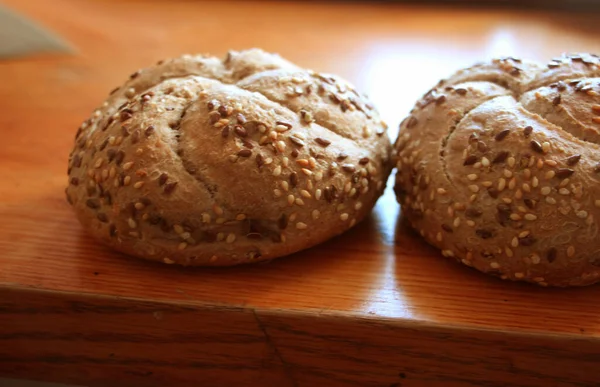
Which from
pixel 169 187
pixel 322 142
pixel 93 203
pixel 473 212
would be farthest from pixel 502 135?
pixel 93 203

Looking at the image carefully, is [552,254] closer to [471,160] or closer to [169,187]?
[471,160]

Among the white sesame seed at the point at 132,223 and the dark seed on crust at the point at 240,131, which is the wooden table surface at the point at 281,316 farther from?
the dark seed on crust at the point at 240,131

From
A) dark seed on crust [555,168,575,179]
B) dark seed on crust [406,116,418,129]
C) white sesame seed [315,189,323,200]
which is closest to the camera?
dark seed on crust [555,168,575,179]

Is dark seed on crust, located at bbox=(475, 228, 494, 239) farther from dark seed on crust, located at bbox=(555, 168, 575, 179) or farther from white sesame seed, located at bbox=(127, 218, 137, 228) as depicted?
white sesame seed, located at bbox=(127, 218, 137, 228)

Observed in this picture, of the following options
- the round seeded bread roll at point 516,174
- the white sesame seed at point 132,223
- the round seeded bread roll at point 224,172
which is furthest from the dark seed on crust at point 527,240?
the white sesame seed at point 132,223

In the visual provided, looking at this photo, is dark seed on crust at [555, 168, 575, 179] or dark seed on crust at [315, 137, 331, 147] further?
dark seed on crust at [315, 137, 331, 147]

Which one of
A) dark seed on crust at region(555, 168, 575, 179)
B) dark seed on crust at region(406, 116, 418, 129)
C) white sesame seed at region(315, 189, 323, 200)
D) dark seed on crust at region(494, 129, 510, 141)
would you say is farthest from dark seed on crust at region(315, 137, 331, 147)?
dark seed on crust at region(555, 168, 575, 179)
